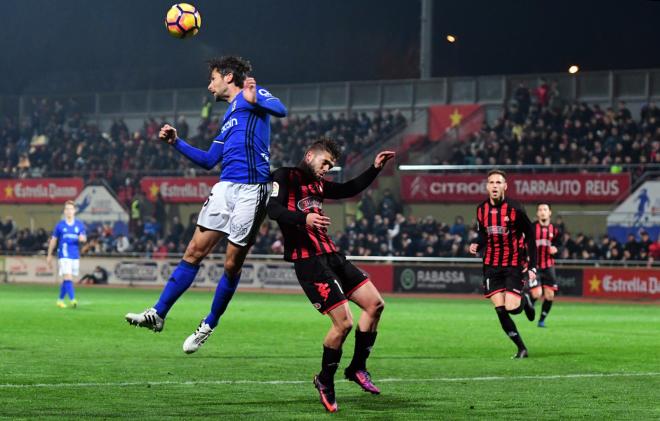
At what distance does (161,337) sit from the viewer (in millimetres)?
16453

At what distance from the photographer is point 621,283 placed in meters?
31.8

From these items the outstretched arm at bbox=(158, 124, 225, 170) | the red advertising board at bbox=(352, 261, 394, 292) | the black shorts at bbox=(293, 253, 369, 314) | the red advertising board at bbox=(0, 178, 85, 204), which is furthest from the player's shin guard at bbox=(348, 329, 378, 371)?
the red advertising board at bbox=(0, 178, 85, 204)

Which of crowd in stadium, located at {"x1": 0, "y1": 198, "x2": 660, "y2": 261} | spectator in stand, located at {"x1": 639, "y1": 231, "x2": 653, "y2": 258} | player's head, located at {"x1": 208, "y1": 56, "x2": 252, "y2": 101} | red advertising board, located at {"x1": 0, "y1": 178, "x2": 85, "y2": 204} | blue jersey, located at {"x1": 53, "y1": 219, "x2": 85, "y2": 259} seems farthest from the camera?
red advertising board, located at {"x1": 0, "y1": 178, "x2": 85, "y2": 204}

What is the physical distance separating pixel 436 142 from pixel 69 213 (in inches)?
743

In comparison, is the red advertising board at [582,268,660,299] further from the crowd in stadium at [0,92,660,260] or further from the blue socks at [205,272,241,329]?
the blue socks at [205,272,241,329]

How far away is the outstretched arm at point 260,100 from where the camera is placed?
9.75 m

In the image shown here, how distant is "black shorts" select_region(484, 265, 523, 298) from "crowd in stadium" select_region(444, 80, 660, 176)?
21.1 m

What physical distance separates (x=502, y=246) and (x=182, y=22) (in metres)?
5.73

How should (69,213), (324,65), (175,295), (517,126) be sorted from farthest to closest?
1. (324,65)
2. (517,126)
3. (69,213)
4. (175,295)

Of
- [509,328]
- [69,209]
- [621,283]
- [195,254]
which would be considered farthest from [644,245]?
[195,254]

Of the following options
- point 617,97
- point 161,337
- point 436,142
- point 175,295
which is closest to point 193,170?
point 436,142

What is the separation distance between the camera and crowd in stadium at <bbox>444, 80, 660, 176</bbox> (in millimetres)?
35938

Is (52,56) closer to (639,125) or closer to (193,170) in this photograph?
(193,170)

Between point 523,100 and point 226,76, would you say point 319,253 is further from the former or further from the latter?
point 523,100
